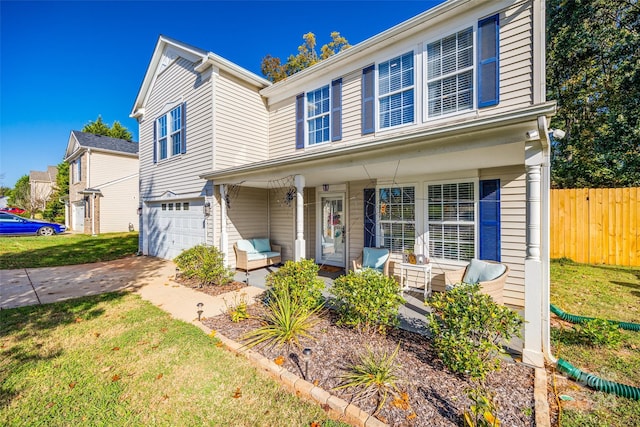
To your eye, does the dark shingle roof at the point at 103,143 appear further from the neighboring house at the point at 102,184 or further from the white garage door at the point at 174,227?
the white garage door at the point at 174,227

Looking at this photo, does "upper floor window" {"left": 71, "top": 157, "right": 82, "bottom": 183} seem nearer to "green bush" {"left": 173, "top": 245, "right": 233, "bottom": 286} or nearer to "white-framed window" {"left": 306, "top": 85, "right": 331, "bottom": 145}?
"green bush" {"left": 173, "top": 245, "right": 233, "bottom": 286}

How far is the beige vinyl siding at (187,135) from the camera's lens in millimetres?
8234

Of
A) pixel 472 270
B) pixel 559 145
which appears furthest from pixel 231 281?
pixel 559 145

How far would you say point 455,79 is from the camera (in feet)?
18.2

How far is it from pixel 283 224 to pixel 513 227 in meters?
6.18

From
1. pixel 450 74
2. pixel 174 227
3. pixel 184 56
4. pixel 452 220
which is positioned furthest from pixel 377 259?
pixel 184 56

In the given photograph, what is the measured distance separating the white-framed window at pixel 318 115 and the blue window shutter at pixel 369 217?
6.68 ft

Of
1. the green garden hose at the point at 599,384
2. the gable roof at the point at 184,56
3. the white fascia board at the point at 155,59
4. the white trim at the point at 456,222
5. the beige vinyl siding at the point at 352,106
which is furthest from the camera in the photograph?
the white fascia board at the point at 155,59

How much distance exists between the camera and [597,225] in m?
7.81

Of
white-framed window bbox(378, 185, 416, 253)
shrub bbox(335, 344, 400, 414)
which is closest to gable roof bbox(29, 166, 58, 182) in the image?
white-framed window bbox(378, 185, 416, 253)

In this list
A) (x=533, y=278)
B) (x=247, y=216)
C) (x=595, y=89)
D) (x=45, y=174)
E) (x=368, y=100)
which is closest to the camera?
(x=533, y=278)

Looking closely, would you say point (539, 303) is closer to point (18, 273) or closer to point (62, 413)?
point (62, 413)

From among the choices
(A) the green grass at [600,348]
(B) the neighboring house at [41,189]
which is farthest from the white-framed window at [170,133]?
(B) the neighboring house at [41,189]

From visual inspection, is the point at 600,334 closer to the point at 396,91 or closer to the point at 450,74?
the point at 450,74
